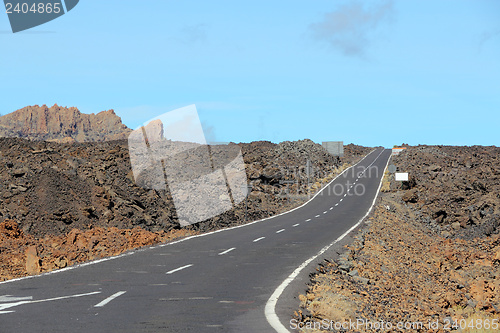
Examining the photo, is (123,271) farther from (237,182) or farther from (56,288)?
(237,182)

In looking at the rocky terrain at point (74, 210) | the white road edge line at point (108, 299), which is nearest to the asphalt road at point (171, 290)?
the white road edge line at point (108, 299)

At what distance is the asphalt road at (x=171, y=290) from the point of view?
28.2 ft

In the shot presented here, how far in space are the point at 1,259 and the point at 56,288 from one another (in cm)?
1215

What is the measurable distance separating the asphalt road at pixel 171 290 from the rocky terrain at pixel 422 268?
0.95 meters

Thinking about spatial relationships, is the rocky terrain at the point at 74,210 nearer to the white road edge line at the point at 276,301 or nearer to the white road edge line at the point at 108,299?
the white road edge line at the point at 108,299

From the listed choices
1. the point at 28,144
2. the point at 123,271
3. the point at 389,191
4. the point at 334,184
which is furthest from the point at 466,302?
the point at 334,184

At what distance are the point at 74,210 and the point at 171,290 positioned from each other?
20.1 m

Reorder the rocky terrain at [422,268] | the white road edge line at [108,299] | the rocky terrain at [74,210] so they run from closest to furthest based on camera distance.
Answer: the white road edge line at [108,299] → the rocky terrain at [422,268] → the rocky terrain at [74,210]

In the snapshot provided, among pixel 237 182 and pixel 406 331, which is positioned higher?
pixel 237 182

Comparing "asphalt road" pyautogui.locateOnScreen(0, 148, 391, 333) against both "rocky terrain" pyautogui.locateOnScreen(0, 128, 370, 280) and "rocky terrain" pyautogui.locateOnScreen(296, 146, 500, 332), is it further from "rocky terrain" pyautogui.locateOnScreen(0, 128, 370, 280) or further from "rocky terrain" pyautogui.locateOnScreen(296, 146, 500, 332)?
"rocky terrain" pyautogui.locateOnScreen(0, 128, 370, 280)

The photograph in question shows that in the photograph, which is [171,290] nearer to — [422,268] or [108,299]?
[108,299]

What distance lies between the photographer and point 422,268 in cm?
2575

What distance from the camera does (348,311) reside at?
1135 centimetres

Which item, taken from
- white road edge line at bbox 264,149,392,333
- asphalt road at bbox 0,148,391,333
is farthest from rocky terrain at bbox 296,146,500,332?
asphalt road at bbox 0,148,391,333
